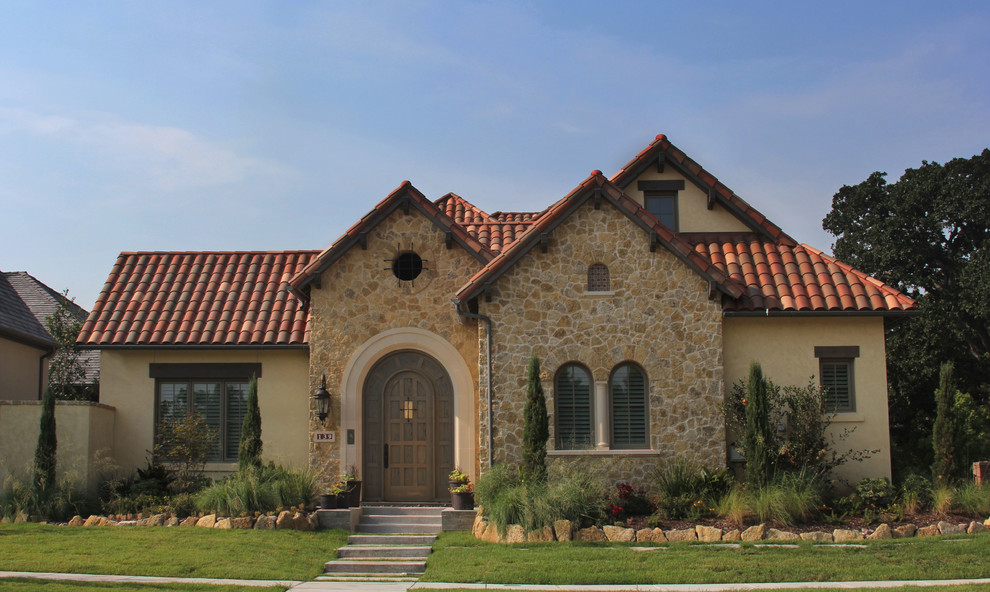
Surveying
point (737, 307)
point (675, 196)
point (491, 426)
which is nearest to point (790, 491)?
point (737, 307)

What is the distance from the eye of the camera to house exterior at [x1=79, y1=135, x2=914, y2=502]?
696 inches

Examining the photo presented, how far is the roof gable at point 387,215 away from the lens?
18.9 m

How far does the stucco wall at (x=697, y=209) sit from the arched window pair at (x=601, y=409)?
14.9 feet

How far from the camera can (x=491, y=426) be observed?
1747 centimetres

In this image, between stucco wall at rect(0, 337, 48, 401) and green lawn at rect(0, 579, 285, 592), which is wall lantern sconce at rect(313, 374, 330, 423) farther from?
stucco wall at rect(0, 337, 48, 401)

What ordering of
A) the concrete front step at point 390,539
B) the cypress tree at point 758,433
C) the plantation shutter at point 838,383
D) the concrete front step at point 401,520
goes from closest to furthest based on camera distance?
the concrete front step at point 390,539 < the cypress tree at point 758,433 < the concrete front step at point 401,520 < the plantation shutter at point 838,383

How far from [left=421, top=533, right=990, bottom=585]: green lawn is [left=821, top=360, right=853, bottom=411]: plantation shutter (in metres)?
4.36

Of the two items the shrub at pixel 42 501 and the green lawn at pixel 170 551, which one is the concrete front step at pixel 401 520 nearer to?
the green lawn at pixel 170 551

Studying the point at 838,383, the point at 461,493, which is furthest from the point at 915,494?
the point at 461,493

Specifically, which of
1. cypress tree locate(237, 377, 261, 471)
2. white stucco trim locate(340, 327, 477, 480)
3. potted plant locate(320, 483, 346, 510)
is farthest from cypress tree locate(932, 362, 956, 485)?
cypress tree locate(237, 377, 261, 471)

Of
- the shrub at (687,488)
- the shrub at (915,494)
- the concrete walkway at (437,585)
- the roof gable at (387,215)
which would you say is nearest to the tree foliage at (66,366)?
the roof gable at (387,215)

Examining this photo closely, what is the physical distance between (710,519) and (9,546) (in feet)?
38.1

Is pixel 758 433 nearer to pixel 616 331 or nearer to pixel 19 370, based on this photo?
pixel 616 331

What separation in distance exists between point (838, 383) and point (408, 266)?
9339mm
